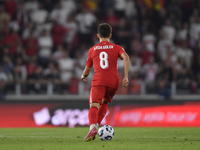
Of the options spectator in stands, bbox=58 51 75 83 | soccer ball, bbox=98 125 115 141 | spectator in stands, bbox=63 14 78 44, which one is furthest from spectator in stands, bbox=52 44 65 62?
soccer ball, bbox=98 125 115 141

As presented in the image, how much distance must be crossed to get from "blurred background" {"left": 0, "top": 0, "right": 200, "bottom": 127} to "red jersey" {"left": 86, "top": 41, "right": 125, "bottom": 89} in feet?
15.4

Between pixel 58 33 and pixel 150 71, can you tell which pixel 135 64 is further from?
pixel 58 33

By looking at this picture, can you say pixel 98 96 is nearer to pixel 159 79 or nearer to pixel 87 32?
pixel 159 79

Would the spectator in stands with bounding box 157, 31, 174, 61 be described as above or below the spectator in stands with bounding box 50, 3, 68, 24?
below

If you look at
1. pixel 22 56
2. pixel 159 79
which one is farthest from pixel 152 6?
pixel 22 56

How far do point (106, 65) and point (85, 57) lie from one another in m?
7.41

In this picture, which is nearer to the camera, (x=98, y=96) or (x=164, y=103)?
(x=98, y=96)

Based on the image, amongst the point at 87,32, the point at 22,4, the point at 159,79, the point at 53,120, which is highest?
the point at 22,4

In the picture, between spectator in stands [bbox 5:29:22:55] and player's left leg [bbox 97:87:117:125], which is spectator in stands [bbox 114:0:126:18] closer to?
spectator in stands [bbox 5:29:22:55]

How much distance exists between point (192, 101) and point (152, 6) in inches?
239

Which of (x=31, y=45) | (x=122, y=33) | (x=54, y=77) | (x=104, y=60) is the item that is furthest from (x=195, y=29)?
(x=104, y=60)

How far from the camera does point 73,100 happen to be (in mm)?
11133

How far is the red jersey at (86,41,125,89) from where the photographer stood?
6.25m

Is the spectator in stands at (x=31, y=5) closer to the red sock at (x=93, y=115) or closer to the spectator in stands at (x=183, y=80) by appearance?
the spectator in stands at (x=183, y=80)
